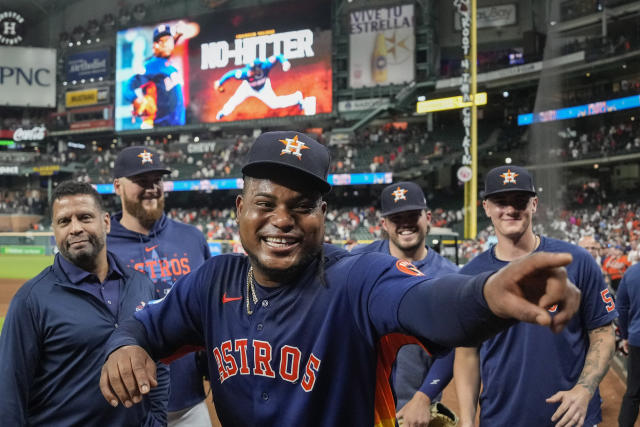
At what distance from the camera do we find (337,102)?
35.5 m

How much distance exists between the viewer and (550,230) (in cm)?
2061

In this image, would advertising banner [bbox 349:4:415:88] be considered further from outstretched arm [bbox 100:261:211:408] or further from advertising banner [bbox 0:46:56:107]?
outstretched arm [bbox 100:261:211:408]

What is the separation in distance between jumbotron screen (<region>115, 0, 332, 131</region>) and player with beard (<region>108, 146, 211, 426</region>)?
31.5 meters

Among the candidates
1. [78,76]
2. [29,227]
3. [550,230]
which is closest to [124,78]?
[78,76]

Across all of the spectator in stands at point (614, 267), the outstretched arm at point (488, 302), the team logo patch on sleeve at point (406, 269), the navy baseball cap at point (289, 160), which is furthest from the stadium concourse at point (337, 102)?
the outstretched arm at point (488, 302)

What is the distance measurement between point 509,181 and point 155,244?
7.54ft

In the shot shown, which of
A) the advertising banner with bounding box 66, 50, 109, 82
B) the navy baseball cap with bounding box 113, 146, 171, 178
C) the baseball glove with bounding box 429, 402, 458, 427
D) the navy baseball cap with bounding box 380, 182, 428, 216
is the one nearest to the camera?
the baseball glove with bounding box 429, 402, 458, 427

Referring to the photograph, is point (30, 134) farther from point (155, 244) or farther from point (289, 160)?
point (289, 160)

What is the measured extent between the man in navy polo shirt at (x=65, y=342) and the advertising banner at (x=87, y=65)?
4663 cm

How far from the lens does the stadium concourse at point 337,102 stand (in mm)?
26625

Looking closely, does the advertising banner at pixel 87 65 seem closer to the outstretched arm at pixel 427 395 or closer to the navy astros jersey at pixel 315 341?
the outstretched arm at pixel 427 395

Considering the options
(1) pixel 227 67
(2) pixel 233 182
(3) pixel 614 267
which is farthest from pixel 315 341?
(1) pixel 227 67

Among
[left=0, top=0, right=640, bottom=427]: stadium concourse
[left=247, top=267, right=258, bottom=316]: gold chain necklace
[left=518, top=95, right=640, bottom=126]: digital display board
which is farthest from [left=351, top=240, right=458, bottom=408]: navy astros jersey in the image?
[left=518, top=95, right=640, bottom=126]: digital display board

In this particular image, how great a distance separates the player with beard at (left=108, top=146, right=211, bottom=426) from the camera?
11.8ft
